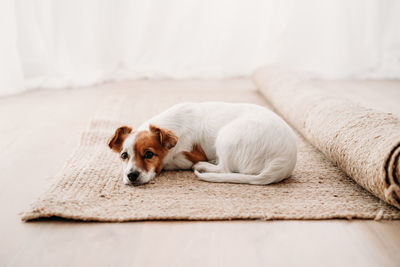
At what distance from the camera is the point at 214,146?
1.95 metres

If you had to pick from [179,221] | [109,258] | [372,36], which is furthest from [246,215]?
[372,36]

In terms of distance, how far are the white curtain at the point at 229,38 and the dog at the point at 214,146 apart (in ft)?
7.63

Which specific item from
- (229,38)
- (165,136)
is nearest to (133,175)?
(165,136)

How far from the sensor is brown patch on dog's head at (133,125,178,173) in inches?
70.9

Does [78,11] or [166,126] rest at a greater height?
[78,11]

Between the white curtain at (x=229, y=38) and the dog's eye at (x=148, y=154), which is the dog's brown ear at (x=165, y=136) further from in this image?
the white curtain at (x=229, y=38)

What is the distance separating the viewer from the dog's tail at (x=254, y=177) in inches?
69.4

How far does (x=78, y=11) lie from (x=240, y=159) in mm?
2947

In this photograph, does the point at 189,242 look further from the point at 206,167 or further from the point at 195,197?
the point at 206,167

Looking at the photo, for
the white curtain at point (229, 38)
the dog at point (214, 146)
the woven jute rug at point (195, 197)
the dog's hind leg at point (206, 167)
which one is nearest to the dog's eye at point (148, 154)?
the dog at point (214, 146)

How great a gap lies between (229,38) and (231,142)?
276 centimetres

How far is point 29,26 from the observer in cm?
386

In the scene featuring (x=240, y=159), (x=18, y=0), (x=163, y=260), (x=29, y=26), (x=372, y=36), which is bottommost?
(x=163, y=260)

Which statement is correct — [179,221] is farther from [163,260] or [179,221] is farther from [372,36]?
[372,36]
